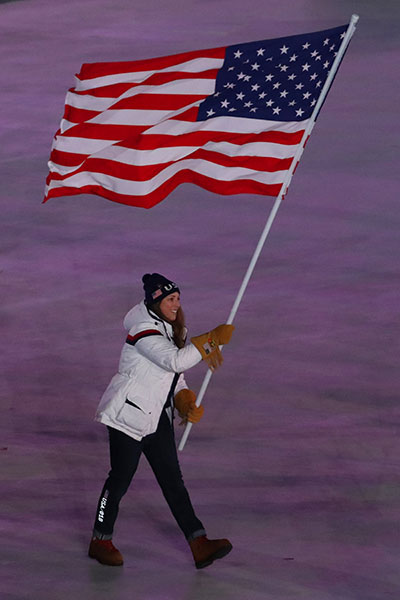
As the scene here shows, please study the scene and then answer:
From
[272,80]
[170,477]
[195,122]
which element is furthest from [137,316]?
[272,80]

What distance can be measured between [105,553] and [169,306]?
1315mm

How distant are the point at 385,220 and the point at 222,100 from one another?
523 cm

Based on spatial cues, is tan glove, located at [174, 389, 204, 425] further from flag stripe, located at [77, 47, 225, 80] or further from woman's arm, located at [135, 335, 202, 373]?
flag stripe, located at [77, 47, 225, 80]

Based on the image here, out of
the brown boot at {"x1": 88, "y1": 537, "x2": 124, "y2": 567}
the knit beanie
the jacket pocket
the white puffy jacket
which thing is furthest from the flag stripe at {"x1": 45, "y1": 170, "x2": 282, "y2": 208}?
the brown boot at {"x1": 88, "y1": 537, "x2": 124, "y2": 567}

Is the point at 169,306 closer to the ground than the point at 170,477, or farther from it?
farther from it

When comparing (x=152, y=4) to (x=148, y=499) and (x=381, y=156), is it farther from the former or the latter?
(x=148, y=499)

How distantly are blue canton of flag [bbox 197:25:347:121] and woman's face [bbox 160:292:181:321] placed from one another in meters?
1.41

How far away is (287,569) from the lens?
262 inches

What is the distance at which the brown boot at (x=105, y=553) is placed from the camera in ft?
22.1

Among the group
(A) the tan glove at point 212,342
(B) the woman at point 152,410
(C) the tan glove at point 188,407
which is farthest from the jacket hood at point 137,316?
(C) the tan glove at point 188,407

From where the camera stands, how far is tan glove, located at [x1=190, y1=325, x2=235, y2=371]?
6.51m

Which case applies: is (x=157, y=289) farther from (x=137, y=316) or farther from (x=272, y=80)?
(x=272, y=80)

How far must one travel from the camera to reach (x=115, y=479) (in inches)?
267

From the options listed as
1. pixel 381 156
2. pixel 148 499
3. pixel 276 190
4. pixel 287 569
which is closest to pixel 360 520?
pixel 287 569
